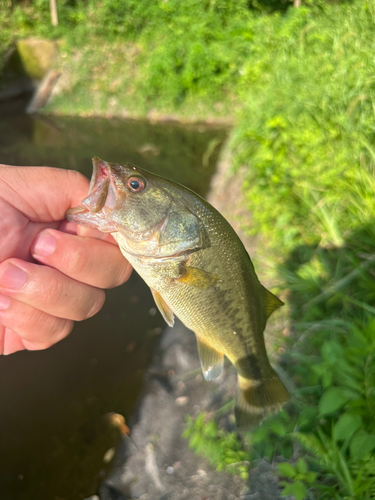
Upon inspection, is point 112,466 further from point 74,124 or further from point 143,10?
point 143,10

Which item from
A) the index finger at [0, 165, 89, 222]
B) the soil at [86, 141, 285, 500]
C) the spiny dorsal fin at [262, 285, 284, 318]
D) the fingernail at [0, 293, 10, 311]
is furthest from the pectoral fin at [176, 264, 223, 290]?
the soil at [86, 141, 285, 500]

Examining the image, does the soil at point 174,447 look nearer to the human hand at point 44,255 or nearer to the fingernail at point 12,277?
the human hand at point 44,255

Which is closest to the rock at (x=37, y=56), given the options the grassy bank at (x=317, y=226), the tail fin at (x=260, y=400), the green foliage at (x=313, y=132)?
the grassy bank at (x=317, y=226)

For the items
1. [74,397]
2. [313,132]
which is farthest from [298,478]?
[313,132]

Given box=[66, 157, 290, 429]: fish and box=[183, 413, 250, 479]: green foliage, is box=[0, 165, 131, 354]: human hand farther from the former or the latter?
box=[183, 413, 250, 479]: green foliage

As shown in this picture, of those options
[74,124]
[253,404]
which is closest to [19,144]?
[74,124]

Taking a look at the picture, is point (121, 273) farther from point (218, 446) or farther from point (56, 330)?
point (218, 446)
